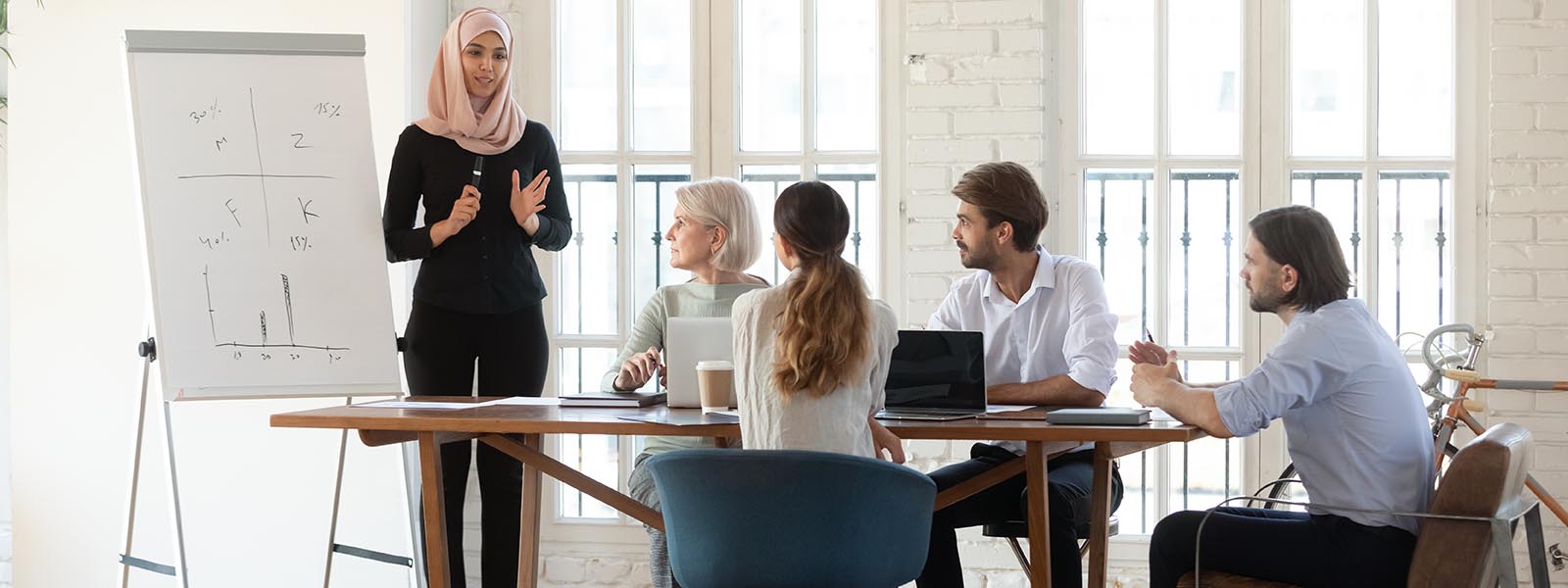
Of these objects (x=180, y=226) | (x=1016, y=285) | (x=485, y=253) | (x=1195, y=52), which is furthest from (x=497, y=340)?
(x=1195, y=52)

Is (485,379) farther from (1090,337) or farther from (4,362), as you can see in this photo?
A: (4,362)

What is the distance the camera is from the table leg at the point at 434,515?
105 inches

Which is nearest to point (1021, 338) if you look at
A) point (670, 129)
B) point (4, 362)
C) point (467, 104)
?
point (467, 104)

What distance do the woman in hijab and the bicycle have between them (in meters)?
2.02

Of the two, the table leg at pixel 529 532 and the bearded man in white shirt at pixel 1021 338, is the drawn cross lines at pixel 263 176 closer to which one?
the table leg at pixel 529 532

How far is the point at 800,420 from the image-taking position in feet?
7.39

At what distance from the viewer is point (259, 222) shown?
316cm

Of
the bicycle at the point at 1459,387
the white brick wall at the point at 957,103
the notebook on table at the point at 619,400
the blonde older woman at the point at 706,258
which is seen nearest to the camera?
the notebook on table at the point at 619,400

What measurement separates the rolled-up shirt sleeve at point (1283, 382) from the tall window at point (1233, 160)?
1.60m

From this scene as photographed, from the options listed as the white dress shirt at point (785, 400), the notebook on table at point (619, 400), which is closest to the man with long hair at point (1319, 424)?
the white dress shirt at point (785, 400)

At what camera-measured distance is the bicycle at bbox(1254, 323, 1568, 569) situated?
144 inches

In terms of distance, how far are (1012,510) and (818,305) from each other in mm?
927

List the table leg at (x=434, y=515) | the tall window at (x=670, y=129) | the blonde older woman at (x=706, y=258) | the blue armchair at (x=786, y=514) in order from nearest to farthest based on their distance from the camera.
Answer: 1. the blue armchair at (x=786, y=514)
2. the table leg at (x=434, y=515)
3. the blonde older woman at (x=706, y=258)
4. the tall window at (x=670, y=129)

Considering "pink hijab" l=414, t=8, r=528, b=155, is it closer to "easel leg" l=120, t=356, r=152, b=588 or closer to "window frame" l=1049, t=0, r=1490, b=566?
"easel leg" l=120, t=356, r=152, b=588
